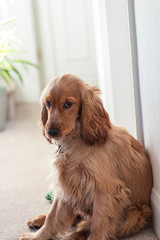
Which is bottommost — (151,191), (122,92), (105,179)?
(151,191)

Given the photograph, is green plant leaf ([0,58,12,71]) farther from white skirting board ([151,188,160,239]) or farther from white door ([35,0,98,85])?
white door ([35,0,98,85])

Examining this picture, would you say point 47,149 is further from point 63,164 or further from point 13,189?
point 63,164

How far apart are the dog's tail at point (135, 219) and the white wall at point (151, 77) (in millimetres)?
42

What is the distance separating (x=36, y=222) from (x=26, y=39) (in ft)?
11.8

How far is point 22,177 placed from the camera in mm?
2574

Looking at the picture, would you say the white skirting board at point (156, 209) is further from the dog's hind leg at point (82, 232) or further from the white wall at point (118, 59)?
the white wall at point (118, 59)

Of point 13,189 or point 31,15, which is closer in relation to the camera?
point 13,189

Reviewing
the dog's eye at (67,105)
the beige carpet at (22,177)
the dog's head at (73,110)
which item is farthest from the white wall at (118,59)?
the dog's eye at (67,105)

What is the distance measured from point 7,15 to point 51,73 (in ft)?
3.25

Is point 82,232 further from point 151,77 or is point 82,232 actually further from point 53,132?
point 151,77

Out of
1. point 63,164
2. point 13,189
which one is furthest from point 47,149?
point 63,164

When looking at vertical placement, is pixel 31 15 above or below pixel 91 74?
above

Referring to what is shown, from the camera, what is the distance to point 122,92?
7.48ft

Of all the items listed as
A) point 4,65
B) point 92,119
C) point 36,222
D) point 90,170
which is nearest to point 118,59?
point 4,65
